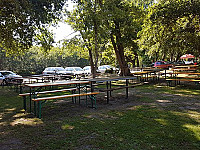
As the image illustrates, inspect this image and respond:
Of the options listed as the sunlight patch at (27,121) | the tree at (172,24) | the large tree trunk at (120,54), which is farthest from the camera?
the large tree trunk at (120,54)

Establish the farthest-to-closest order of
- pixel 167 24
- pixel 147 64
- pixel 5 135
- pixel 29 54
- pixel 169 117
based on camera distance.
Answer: pixel 29 54
pixel 147 64
pixel 167 24
pixel 169 117
pixel 5 135

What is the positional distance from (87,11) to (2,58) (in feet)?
123

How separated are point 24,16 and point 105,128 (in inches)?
281

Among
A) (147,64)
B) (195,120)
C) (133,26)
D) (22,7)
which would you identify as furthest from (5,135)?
(147,64)

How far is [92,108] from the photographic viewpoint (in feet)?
23.4

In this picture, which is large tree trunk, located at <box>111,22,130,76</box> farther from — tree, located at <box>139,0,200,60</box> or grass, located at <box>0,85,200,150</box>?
grass, located at <box>0,85,200,150</box>

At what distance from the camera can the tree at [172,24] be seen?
39.3 ft

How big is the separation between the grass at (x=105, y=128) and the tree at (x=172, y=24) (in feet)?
24.2

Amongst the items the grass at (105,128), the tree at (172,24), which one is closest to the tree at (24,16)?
the grass at (105,128)

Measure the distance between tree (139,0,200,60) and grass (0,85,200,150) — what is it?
7.37 meters

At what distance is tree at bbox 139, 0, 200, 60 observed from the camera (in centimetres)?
1198

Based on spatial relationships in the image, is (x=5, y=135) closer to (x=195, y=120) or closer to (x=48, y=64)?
(x=195, y=120)

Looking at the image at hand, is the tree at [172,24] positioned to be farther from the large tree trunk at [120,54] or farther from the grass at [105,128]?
the grass at [105,128]

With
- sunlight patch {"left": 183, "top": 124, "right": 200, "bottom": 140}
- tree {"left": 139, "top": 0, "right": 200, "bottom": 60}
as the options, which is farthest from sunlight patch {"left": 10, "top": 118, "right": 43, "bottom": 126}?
tree {"left": 139, "top": 0, "right": 200, "bottom": 60}
